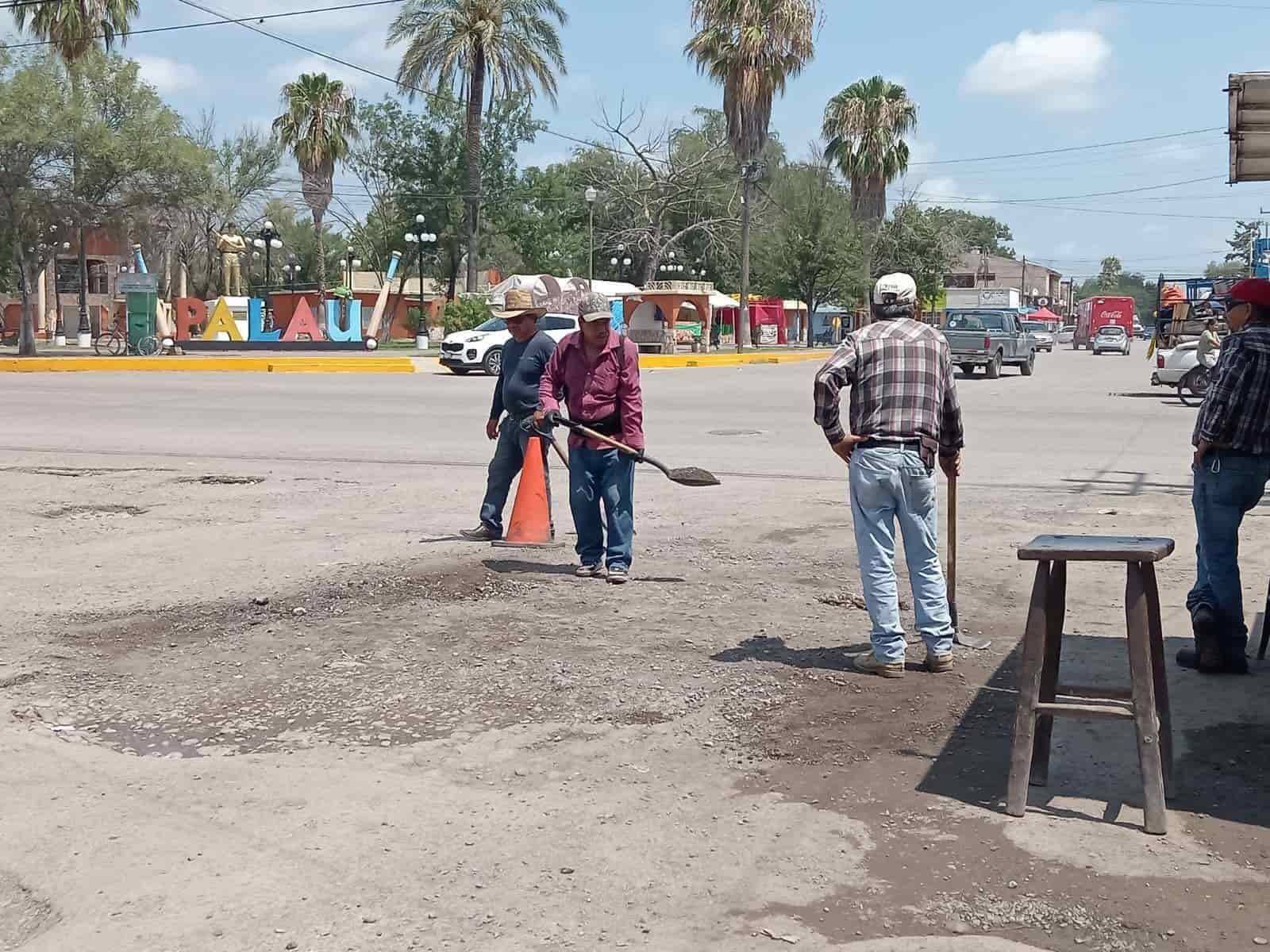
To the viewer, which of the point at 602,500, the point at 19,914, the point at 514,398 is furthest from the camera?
the point at 514,398

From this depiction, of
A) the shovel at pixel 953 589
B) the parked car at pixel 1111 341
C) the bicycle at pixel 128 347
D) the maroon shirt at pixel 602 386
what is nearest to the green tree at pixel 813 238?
the parked car at pixel 1111 341

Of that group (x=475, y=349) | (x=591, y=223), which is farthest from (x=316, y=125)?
(x=475, y=349)

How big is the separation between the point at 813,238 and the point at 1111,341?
1486cm

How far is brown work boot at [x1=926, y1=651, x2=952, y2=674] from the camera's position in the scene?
19.9ft

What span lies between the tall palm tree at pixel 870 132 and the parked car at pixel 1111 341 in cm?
1311

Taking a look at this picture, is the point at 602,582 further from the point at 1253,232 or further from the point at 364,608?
the point at 1253,232

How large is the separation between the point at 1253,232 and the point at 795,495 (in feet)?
400

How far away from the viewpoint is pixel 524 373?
8.96m

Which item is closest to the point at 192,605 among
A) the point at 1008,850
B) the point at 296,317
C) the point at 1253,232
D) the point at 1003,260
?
the point at 1008,850

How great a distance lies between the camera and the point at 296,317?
49406mm

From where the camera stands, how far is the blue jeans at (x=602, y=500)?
25.9ft

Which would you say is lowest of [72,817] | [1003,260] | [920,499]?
[72,817]

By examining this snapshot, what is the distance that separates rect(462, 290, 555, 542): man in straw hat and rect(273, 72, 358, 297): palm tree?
52408mm

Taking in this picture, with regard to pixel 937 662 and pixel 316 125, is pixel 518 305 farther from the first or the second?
pixel 316 125
